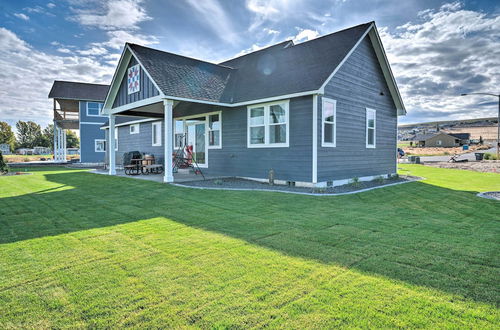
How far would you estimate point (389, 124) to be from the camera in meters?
14.5

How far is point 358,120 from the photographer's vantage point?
12.1 meters

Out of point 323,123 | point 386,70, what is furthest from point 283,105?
point 386,70

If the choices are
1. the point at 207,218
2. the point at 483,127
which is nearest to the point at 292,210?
the point at 207,218

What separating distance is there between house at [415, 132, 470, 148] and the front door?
89.2 m

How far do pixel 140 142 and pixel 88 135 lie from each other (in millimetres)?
13155

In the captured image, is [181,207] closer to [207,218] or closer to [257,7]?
[207,218]

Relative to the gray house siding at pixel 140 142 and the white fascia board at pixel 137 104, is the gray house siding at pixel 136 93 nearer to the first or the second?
the white fascia board at pixel 137 104

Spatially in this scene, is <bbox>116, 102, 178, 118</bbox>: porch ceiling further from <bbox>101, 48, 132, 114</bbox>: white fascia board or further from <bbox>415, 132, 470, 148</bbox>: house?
<bbox>415, 132, 470, 148</bbox>: house

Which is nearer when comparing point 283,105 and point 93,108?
point 283,105

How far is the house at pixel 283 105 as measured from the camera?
1027cm

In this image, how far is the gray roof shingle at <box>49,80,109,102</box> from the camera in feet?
91.7

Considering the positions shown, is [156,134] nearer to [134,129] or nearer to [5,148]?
[134,129]

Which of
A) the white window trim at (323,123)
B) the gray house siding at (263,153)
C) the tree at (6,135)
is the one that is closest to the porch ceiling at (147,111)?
the gray house siding at (263,153)

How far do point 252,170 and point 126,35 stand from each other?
10.1 m
